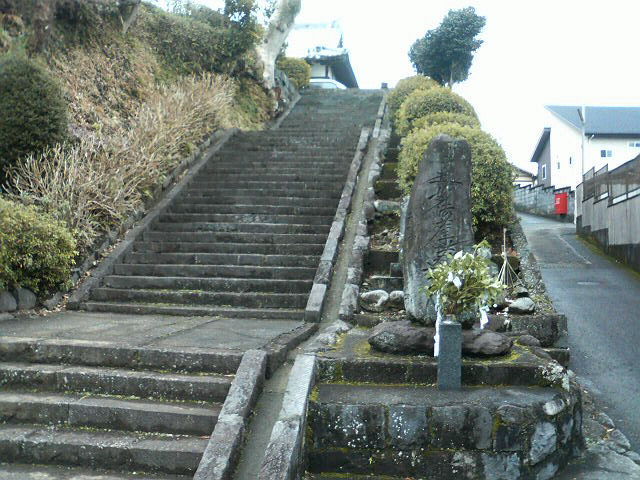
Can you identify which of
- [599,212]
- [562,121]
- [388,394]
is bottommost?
[388,394]

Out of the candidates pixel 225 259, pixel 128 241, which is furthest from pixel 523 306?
pixel 128 241

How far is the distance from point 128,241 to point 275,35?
13633 millimetres

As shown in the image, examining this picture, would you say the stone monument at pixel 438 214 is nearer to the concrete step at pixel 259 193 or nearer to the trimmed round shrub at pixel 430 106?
the concrete step at pixel 259 193

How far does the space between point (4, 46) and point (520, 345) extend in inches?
445

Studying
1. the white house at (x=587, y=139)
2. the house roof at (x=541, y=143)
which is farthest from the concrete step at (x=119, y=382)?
the house roof at (x=541, y=143)

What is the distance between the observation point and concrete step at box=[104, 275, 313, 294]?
844 centimetres

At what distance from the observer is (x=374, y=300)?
25.2 ft

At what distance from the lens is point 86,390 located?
5.21m

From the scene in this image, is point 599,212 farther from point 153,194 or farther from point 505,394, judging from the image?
point 505,394

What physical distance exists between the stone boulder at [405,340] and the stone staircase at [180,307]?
1.32 metres

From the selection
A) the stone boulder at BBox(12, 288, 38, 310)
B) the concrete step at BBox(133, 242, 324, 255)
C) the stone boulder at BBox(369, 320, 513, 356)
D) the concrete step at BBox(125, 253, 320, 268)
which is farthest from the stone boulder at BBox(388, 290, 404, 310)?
the stone boulder at BBox(12, 288, 38, 310)

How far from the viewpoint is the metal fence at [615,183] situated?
1530 cm

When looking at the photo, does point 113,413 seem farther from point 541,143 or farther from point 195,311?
point 541,143

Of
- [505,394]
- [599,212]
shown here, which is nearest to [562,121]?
[599,212]
